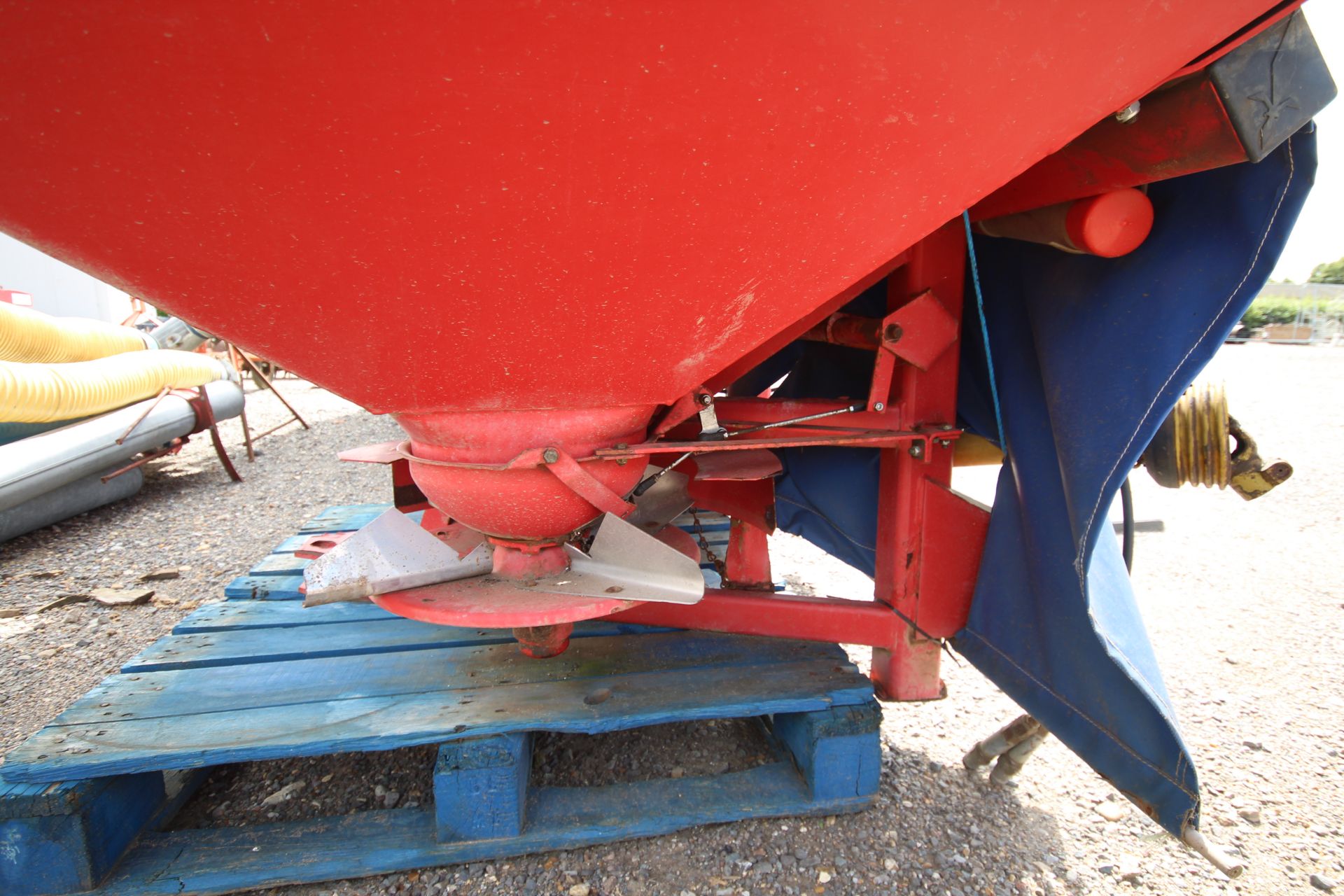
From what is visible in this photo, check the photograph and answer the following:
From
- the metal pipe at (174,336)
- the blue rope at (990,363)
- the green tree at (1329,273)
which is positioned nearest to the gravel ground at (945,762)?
the blue rope at (990,363)

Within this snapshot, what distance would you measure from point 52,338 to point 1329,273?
141ft

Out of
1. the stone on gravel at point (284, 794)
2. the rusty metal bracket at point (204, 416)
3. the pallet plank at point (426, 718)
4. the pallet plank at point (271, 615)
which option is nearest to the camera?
the pallet plank at point (426, 718)

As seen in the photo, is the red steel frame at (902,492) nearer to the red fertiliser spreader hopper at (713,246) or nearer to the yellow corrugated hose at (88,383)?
the red fertiliser spreader hopper at (713,246)

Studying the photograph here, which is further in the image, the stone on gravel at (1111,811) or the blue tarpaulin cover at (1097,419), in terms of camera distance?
the stone on gravel at (1111,811)

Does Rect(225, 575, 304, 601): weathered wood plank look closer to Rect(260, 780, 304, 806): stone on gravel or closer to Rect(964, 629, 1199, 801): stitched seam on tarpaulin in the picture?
Rect(260, 780, 304, 806): stone on gravel

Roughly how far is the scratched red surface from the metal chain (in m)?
1.18

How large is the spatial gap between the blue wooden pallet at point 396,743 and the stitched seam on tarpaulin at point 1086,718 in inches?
11.2

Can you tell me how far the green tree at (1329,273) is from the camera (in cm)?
3033

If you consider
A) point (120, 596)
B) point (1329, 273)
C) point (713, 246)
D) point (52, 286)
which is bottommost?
point (120, 596)

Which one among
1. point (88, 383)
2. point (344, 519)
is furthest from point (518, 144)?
point (88, 383)

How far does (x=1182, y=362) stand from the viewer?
3.60 feet

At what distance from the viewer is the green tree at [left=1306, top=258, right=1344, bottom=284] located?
30.3 metres

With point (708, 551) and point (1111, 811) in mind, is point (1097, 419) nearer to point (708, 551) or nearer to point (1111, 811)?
point (1111, 811)

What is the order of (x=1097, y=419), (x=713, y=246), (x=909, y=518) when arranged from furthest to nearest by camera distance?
1. (x=909, y=518)
2. (x=1097, y=419)
3. (x=713, y=246)
